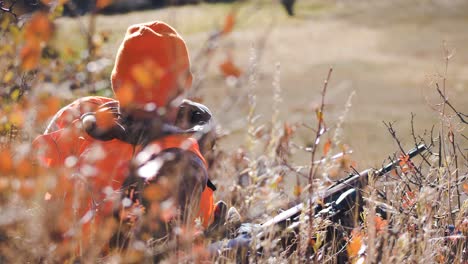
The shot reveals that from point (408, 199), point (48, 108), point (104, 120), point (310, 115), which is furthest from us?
point (310, 115)

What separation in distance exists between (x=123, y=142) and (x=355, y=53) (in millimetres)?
10774

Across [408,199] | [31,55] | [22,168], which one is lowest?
[408,199]

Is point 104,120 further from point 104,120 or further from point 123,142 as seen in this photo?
point 123,142

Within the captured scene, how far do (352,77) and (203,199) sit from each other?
930cm

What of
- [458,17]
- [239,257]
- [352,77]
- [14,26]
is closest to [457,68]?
[352,77]

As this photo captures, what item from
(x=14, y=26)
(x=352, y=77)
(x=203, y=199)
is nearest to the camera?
(x=203, y=199)

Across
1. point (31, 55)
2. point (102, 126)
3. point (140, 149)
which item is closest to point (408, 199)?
point (140, 149)

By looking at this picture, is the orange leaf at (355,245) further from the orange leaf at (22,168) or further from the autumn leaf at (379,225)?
the orange leaf at (22,168)

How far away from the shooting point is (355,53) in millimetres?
13281

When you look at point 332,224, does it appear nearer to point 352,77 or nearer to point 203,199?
point 203,199

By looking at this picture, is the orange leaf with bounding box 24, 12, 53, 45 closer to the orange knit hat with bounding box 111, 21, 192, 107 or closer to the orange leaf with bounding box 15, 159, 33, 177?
the orange leaf with bounding box 15, 159, 33, 177

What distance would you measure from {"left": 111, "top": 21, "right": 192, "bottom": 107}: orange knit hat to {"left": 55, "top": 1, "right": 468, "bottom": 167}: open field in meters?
3.74

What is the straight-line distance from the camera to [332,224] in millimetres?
2979

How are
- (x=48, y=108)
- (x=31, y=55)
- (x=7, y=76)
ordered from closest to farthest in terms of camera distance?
(x=31, y=55) < (x=48, y=108) < (x=7, y=76)
